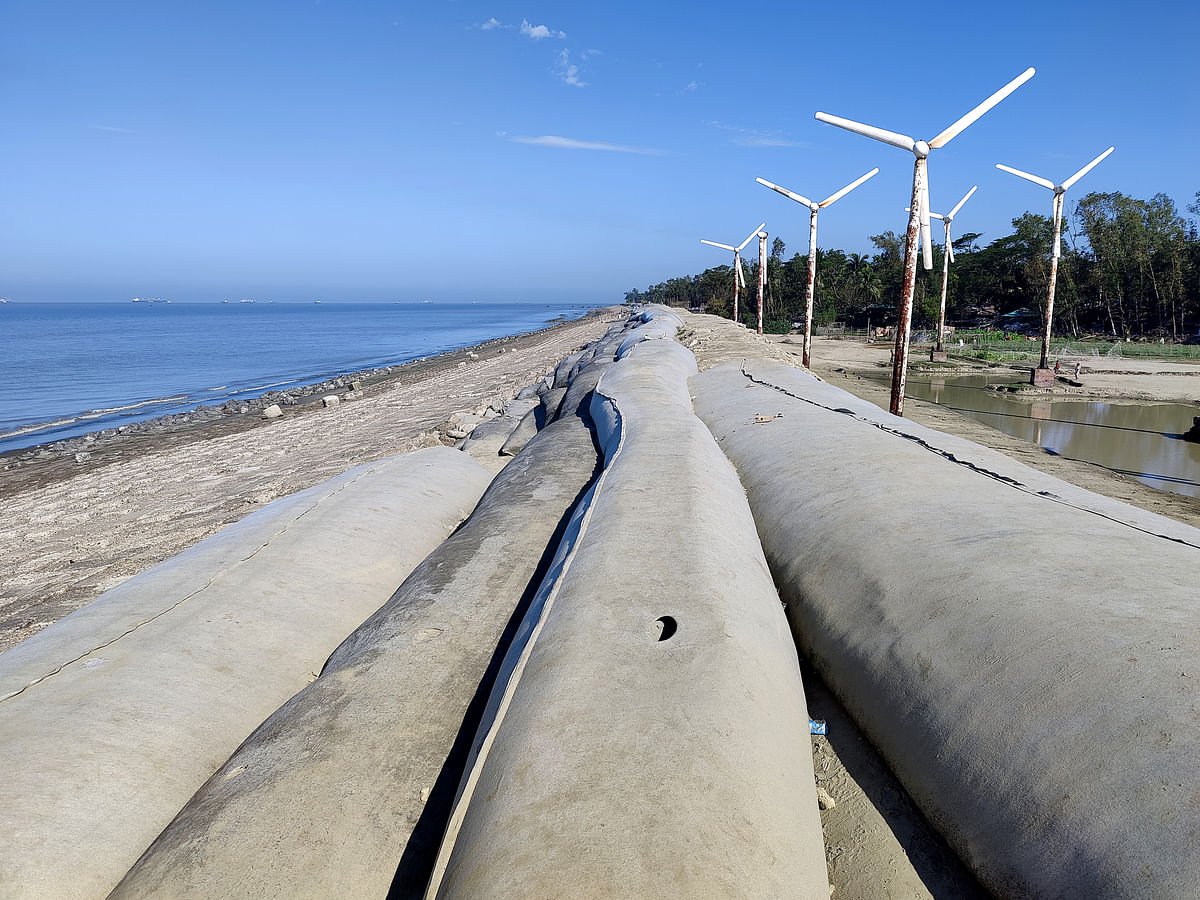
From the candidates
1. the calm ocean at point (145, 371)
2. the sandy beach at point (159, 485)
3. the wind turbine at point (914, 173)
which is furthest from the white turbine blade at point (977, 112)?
the calm ocean at point (145, 371)

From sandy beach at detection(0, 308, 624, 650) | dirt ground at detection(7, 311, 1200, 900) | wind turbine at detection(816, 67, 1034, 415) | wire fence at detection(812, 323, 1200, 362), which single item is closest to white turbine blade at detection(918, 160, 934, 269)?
wind turbine at detection(816, 67, 1034, 415)

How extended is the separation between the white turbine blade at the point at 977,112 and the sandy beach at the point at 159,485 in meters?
8.62

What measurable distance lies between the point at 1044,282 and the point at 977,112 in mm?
35336

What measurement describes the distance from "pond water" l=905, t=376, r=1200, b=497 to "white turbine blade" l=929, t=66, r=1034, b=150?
515 centimetres

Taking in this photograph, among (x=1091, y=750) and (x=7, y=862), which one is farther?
(x=7, y=862)

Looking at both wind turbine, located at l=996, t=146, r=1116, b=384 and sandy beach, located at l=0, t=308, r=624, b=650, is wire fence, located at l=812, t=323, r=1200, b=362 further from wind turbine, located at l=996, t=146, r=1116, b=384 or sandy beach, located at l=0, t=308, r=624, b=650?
sandy beach, located at l=0, t=308, r=624, b=650

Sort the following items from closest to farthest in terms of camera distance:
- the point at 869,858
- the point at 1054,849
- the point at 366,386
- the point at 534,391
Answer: the point at 1054,849
the point at 869,858
the point at 534,391
the point at 366,386

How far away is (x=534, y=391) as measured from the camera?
14.2 metres

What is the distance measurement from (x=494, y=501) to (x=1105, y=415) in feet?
49.5

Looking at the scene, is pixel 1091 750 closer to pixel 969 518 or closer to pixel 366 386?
pixel 969 518

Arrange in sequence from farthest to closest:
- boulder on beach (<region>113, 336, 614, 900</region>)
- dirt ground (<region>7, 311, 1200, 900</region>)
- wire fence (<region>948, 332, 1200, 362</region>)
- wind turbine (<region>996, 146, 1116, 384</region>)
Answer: wire fence (<region>948, 332, 1200, 362</region>)
wind turbine (<region>996, 146, 1116, 384</region>)
dirt ground (<region>7, 311, 1200, 900</region>)
boulder on beach (<region>113, 336, 614, 900</region>)

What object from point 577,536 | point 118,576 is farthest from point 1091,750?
point 118,576

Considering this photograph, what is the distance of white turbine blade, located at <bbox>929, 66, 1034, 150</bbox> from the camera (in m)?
9.05

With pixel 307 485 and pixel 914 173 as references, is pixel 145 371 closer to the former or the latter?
pixel 307 485
